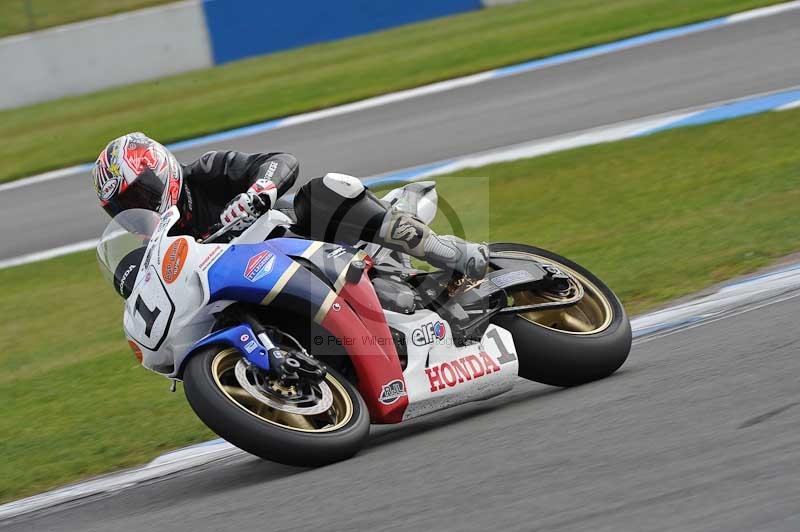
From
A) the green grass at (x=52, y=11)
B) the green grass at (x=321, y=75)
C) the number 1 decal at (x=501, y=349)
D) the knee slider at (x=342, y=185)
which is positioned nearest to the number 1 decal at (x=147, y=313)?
the knee slider at (x=342, y=185)

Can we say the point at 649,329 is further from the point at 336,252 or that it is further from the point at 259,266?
the point at 259,266

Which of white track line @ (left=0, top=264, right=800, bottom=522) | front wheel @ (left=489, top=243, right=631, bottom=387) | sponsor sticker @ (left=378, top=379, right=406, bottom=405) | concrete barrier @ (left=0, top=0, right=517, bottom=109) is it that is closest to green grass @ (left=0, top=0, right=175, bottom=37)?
concrete barrier @ (left=0, top=0, right=517, bottom=109)

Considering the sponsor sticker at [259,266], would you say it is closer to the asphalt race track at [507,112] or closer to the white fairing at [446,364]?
the white fairing at [446,364]

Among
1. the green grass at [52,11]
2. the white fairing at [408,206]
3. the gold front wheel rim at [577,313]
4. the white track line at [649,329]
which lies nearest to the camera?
the white track line at [649,329]

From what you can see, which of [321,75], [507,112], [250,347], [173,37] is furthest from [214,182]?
[173,37]

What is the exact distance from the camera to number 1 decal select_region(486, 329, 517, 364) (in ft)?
15.0

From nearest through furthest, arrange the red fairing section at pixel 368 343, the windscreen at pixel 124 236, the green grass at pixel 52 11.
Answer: the red fairing section at pixel 368 343
the windscreen at pixel 124 236
the green grass at pixel 52 11

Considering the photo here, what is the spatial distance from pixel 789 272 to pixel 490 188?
11.7ft

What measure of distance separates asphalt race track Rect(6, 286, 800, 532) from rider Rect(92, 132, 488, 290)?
72 cm

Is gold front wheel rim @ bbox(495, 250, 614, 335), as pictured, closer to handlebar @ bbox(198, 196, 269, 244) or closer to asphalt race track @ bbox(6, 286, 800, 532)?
asphalt race track @ bbox(6, 286, 800, 532)

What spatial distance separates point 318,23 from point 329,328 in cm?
1416

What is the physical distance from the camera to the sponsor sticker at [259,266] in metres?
4.18

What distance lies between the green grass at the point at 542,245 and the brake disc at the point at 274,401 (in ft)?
4.01

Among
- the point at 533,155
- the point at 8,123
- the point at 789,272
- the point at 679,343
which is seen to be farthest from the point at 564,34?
the point at 679,343
